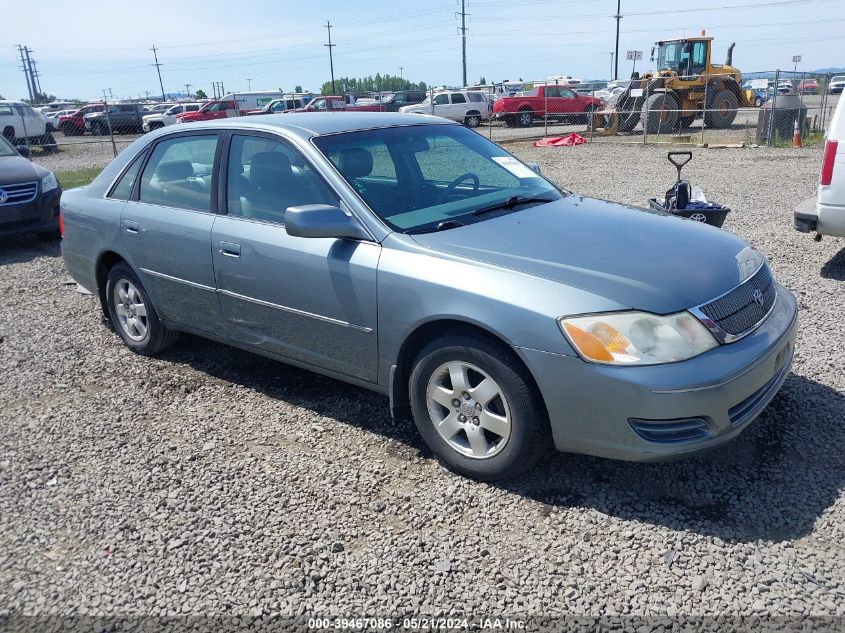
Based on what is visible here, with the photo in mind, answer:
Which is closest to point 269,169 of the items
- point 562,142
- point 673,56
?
point 562,142

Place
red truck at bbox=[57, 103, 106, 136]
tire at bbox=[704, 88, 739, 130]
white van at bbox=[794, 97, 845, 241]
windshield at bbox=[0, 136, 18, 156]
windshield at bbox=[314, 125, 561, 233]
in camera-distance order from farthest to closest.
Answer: red truck at bbox=[57, 103, 106, 136]
tire at bbox=[704, 88, 739, 130]
windshield at bbox=[0, 136, 18, 156]
white van at bbox=[794, 97, 845, 241]
windshield at bbox=[314, 125, 561, 233]

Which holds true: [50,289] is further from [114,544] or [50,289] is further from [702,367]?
[702,367]

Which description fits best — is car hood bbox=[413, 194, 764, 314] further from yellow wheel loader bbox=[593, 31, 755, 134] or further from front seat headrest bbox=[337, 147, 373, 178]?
yellow wheel loader bbox=[593, 31, 755, 134]

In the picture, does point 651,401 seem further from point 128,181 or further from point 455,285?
point 128,181

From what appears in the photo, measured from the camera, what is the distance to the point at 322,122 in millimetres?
4238

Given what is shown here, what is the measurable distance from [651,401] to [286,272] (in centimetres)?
202

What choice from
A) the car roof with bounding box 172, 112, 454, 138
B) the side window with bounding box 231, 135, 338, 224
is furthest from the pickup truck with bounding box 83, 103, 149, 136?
the side window with bounding box 231, 135, 338, 224

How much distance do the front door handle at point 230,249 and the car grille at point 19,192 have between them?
6.09 meters

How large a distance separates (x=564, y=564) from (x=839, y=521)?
1.19 m

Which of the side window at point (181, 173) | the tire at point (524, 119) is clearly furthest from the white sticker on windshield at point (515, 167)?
the tire at point (524, 119)

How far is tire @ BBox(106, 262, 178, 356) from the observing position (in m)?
4.98

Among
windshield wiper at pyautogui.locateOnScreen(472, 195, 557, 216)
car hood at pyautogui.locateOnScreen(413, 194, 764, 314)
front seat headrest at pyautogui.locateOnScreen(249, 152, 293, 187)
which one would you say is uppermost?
front seat headrest at pyautogui.locateOnScreen(249, 152, 293, 187)

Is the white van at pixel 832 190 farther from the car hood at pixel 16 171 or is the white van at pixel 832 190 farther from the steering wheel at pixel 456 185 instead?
the car hood at pixel 16 171

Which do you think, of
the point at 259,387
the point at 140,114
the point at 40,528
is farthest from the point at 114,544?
the point at 140,114
